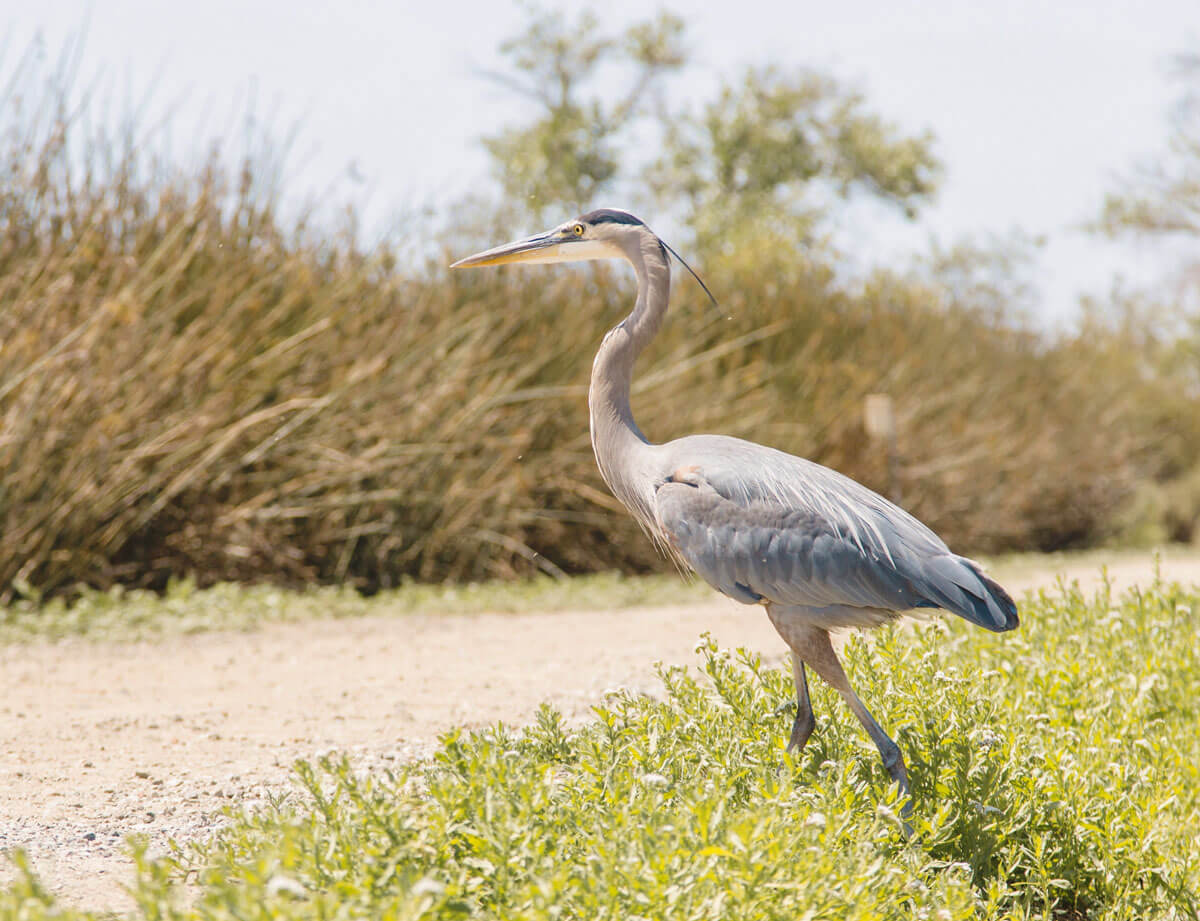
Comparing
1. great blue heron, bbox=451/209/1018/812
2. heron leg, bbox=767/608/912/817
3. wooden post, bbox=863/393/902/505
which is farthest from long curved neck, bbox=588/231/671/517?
wooden post, bbox=863/393/902/505

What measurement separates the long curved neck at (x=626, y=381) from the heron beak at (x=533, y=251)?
258 millimetres

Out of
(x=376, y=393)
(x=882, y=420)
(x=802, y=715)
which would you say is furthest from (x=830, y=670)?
(x=882, y=420)

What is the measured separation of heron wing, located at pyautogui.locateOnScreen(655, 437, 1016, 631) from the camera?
12.1 ft

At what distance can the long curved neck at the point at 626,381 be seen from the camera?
4.11 metres

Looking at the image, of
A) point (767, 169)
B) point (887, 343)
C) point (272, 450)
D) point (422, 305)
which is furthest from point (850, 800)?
point (767, 169)

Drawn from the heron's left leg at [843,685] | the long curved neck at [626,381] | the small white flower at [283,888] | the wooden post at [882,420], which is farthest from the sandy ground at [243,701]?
the wooden post at [882,420]

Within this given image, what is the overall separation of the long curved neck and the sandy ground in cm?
122

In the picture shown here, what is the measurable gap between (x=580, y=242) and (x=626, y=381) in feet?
1.92

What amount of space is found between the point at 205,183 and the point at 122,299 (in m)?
1.49

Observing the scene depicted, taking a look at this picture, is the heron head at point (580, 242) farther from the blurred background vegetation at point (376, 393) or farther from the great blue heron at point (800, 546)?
the blurred background vegetation at point (376, 393)

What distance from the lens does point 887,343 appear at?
14.6 m

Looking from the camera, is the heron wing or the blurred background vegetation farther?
the blurred background vegetation

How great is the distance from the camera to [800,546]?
3729mm

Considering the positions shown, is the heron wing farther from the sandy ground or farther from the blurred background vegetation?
the blurred background vegetation
